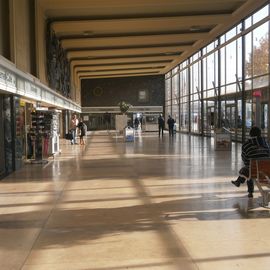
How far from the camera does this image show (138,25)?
2291cm

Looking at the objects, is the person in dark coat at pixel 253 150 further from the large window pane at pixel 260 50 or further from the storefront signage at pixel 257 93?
the storefront signage at pixel 257 93

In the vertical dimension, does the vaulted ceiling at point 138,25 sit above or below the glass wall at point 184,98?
above

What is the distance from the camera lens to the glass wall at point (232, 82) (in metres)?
21.3

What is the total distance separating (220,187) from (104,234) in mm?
4188

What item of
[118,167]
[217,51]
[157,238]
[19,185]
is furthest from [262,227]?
[217,51]

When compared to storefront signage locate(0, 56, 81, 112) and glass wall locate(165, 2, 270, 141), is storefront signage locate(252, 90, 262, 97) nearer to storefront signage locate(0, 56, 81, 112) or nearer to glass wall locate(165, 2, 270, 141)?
glass wall locate(165, 2, 270, 141)

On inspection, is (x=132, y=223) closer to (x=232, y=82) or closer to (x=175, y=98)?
(x=232, y=82)

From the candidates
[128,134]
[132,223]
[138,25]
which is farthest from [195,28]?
[132,223]

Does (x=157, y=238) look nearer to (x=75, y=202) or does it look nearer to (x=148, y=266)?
(x=148, y=266)

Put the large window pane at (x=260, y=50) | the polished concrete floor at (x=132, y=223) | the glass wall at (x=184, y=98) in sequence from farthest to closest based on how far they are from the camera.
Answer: the glass wall at (x=184, y=98)
the large window pane at (x=260, y=50)
the polished concrete floor at (x=132, y=223)

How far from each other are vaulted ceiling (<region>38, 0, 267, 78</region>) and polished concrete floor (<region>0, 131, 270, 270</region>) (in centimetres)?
966

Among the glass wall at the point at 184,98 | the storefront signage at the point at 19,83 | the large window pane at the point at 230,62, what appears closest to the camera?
the storefront signage at the point at 19,83

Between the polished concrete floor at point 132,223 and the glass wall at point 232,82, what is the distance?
11112 millimetres

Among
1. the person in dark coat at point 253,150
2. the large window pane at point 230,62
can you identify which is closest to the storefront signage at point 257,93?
the large window pane at point 230,62
